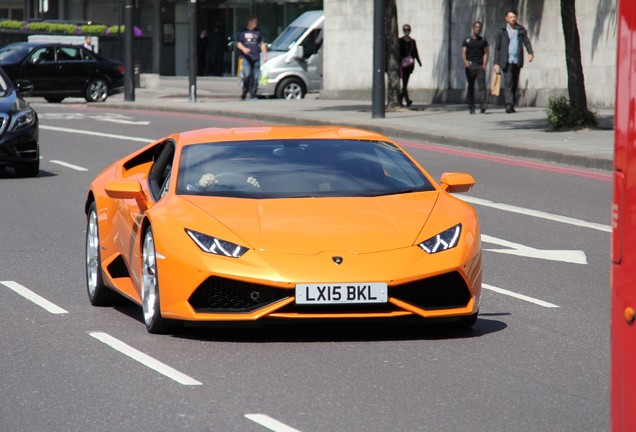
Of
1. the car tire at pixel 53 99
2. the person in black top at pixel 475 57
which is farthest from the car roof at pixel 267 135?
the car tire at pixel 53 99

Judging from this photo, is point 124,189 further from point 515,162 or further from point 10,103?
point 515,162

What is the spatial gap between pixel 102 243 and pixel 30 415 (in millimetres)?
3413

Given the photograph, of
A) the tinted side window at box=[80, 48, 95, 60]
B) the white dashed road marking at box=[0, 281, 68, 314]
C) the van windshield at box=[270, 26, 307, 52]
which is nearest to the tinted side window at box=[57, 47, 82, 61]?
the tinted side window at box=[80, 48, 95, 60]

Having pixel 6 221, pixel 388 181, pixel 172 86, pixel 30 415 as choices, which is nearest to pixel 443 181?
pixel 388 181

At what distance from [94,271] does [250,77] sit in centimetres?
3060

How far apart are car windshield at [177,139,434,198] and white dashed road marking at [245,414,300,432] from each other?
2.62 m

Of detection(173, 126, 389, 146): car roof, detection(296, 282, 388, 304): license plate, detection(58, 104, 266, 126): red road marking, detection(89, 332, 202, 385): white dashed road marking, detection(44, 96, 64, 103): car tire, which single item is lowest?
detection(89, 332, 202, 385): white dashed road marking

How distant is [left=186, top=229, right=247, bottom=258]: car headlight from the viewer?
8.12 meters

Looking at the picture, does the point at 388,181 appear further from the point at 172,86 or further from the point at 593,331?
the point at 172,86

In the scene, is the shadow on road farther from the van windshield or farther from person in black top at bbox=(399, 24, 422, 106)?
the van windshield

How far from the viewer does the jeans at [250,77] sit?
40.1 meters

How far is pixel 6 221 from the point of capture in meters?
14.8

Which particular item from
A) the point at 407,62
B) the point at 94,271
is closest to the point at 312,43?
the point at 407,62

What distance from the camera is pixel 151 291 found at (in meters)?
8.59
